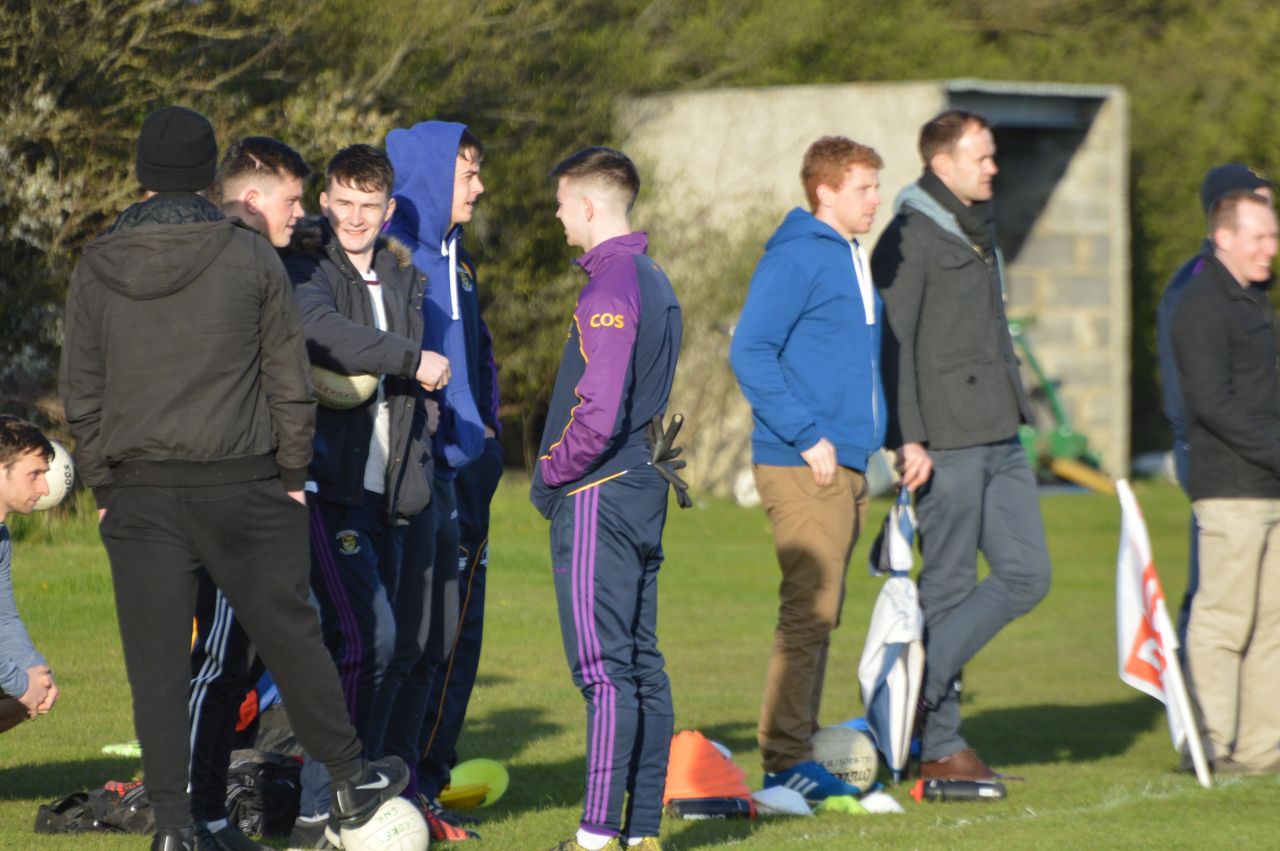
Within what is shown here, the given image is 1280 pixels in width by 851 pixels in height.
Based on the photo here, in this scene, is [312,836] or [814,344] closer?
[312,836]

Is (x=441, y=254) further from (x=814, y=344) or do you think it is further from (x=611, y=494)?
(x=814, y=344)

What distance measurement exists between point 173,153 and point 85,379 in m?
0.68

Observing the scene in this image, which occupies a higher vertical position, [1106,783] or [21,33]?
[21,33]

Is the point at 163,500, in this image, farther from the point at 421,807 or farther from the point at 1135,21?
the point at 1135,21

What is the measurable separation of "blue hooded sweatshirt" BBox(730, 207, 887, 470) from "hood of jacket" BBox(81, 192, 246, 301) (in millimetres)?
2563

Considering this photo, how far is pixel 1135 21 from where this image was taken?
28.7 m

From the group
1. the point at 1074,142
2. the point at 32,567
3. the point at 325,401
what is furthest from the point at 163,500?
the point at 1074,142

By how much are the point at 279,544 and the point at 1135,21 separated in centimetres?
2596

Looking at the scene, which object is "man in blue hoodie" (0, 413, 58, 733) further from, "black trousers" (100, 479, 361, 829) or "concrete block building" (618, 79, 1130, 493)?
"concrete block building" (618, 79, 1130, 493)

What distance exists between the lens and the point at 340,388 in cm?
566

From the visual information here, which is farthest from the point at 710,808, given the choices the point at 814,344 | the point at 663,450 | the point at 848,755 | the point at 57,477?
the point at 57,477

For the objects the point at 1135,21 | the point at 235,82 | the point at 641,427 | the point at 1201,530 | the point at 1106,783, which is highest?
the point at 1135,21

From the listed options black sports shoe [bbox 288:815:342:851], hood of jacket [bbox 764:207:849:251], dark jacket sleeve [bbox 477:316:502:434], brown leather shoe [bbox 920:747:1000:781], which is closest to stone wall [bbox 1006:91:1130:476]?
brown leather shoe [bbox 920:747:1000:781]

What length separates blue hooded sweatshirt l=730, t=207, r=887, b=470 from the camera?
7086mm
